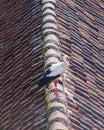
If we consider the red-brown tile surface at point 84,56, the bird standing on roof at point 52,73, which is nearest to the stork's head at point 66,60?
the red-brown tile surface at point 84,56

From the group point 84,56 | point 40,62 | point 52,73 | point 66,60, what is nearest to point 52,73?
point 52,73

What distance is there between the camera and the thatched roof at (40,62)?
33.6ft

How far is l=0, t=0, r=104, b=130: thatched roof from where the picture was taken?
10241 millimetres

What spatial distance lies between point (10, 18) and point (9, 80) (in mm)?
2556

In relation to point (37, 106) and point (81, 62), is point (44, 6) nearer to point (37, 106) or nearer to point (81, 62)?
point (81, 62)

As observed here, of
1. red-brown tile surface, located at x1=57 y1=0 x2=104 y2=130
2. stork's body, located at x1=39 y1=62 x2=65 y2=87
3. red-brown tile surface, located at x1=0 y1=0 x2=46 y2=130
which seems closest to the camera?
stork's body, located at x1=39 y1=62 x2=65 y2=87

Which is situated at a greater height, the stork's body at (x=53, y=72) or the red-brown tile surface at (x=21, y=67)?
the red-brown tile surface at (x=21, y=67)

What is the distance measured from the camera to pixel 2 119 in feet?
35.6

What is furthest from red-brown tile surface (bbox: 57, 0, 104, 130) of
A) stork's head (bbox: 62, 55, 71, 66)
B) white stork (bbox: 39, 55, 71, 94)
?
white stork (bbox: 39, 55, 71, 94)

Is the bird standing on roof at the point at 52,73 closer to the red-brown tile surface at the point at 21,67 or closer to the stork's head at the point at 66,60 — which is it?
the red-brown tile surface at the point at 21,67

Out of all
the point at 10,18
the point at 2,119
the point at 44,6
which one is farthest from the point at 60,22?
the point at 2,119

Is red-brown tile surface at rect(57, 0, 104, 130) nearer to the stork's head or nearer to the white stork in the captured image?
the stork's head

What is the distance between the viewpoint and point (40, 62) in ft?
35.7

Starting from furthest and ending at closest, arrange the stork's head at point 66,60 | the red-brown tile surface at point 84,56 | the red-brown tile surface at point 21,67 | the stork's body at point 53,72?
1. the stork's head at point 66,60
2. the red-brown tile surface at point 84,56
3. the red-brown tile surface at point 21,67
4. the stork's body at point 53,72
